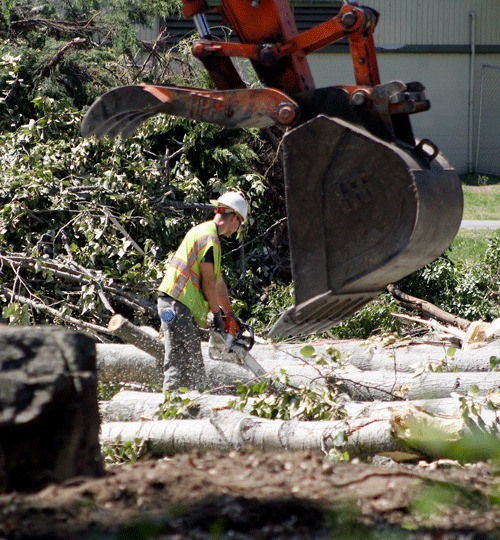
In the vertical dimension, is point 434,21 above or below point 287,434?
below

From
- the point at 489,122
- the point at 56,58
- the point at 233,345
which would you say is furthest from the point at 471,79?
the point at 233,345

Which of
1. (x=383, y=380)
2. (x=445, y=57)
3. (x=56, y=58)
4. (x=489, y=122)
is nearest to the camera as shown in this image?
(x=383, y=380)

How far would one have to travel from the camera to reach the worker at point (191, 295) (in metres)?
7.08

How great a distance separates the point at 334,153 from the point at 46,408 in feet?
8.41

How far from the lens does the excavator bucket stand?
4.86 m

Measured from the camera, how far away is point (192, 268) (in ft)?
23.6

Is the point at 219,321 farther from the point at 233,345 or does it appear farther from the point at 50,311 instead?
Answer: the point at 50,311

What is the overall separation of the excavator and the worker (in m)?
1.68

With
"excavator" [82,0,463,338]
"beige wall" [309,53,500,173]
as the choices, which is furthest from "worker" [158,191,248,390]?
"beige wall" [309,53,500,173]

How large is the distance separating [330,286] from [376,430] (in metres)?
0.81

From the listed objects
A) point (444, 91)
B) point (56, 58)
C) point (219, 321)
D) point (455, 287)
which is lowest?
point (444, 91)

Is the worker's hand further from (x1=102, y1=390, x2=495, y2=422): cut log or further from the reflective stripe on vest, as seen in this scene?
(x1=102, y1=390, x2=495, y2=422): cut log

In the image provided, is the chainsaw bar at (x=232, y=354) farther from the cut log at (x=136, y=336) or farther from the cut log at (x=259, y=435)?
the cut log at (x=259, y=435)

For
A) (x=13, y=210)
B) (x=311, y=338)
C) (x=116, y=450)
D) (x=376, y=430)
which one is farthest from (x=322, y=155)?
(x=13, y=210)
